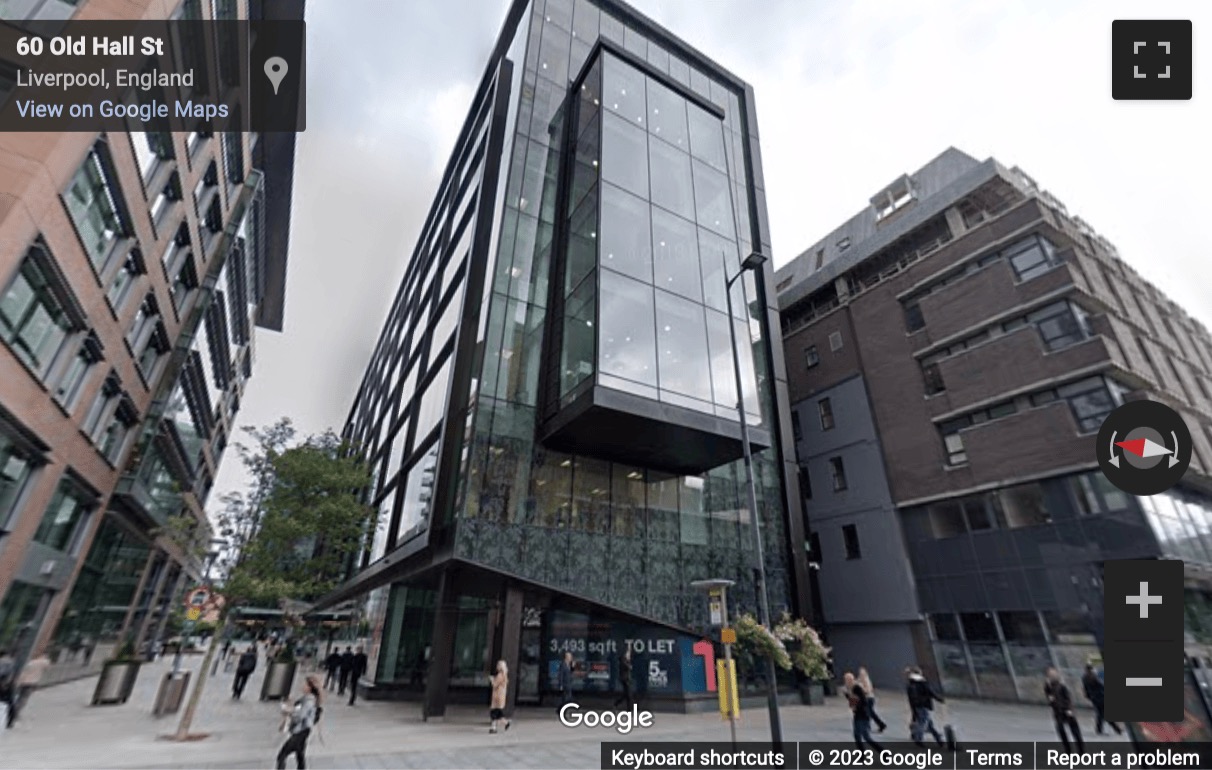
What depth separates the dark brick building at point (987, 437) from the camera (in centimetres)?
2108

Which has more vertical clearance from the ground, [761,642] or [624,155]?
[624,155]

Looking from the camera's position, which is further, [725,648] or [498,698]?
[498,698]

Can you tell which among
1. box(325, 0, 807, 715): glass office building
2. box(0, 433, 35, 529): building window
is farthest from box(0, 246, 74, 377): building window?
box(325, 0, 807, 715): glass office building

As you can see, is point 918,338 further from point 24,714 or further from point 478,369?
point 24,714

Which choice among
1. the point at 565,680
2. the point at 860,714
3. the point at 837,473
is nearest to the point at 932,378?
the point at 837,473

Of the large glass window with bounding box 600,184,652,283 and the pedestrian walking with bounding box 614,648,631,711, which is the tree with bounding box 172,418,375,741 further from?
the large glass window with bounding box 600,184,652,283

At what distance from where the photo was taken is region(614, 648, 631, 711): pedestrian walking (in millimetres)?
18625

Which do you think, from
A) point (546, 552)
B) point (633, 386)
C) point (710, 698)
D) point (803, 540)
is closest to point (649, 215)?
point (633, 386)

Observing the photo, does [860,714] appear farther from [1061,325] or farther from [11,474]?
[11,474]

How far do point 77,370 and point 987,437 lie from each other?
35.9 meters

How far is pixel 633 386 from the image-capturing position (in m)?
19.2

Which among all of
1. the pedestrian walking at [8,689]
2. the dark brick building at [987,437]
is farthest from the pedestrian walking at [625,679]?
the pedestrian walking at [8,689]

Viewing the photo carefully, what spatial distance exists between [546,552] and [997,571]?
18614mm

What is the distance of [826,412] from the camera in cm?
3238
